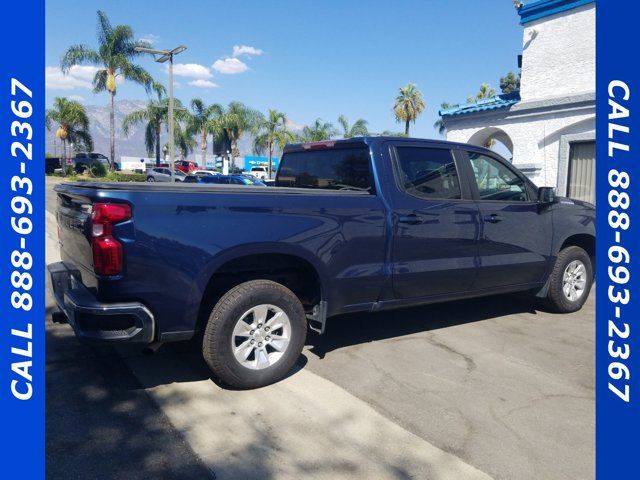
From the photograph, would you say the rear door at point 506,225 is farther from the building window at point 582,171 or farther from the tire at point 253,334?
the building window at point 582,171

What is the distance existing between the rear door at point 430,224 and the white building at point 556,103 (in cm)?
700

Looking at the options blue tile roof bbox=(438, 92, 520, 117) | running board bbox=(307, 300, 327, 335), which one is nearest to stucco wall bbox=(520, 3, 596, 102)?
blue tile roof bbox=(438, 92, 520, 117)

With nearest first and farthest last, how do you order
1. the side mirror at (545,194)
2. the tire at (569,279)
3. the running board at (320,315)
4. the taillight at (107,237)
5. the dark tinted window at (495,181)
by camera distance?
the taillight at (107,237) < the running board at (320,315) < the dark tinted window at (495,181) < the side mirror at (545,194) < the tire at (569,279)

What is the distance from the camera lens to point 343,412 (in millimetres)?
3547

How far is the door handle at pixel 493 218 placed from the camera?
16.8ft

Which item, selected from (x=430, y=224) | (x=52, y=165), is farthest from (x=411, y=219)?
(x=52, y=165)

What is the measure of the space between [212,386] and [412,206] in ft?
7.40

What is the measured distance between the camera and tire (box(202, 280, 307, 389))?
12.0 ft

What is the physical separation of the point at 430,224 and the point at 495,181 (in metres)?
1.22

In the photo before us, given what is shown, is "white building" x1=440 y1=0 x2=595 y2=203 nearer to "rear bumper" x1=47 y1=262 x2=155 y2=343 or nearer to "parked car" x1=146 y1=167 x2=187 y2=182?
"rear bumper" x1=47 y1=262 x2=155 y2=343

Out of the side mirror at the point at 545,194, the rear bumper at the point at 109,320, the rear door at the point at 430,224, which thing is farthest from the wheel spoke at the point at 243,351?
the side mirror at the point at 545,194

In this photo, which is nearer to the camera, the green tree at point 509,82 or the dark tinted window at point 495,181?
the dark tinted window at point 495,181

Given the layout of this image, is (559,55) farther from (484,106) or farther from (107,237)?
(107,237)

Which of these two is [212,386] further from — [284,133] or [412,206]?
[284,133]
